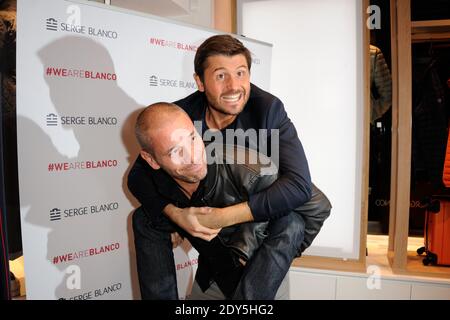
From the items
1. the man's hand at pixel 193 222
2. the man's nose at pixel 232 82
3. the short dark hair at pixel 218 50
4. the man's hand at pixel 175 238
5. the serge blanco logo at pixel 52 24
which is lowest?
the man's hand at pixel 175 238

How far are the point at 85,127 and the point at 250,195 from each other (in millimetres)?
611

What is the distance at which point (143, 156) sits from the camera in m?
1.09

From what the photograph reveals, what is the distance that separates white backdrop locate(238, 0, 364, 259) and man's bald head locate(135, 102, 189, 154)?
2.39 feet

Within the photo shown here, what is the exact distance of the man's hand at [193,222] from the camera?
108 centimetres

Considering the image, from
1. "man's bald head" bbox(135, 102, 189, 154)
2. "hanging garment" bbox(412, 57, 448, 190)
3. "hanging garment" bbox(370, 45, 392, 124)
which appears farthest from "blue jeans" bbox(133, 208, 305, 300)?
"hanging garment" bbox(412, 57, 448, 190)

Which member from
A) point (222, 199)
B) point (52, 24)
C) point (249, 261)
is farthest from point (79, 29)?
point (249, 261)

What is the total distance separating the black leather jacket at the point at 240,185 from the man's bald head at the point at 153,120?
0.18 metres

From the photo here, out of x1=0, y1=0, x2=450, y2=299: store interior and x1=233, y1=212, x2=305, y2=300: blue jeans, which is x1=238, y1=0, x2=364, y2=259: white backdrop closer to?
x1=0, y1=0, x2=450, y2=299: store interior

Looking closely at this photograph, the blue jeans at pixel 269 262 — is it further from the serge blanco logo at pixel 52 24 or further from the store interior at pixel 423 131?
the store interior at pixel 423 131

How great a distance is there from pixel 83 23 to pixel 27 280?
83 cm

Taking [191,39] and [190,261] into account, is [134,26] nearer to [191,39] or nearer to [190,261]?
[191,39]

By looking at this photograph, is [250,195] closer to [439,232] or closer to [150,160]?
[150,160]

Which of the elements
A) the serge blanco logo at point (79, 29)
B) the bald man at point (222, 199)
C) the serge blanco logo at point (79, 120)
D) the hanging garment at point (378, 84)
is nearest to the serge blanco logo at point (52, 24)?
the serge blanco logo at point (79, 29)
